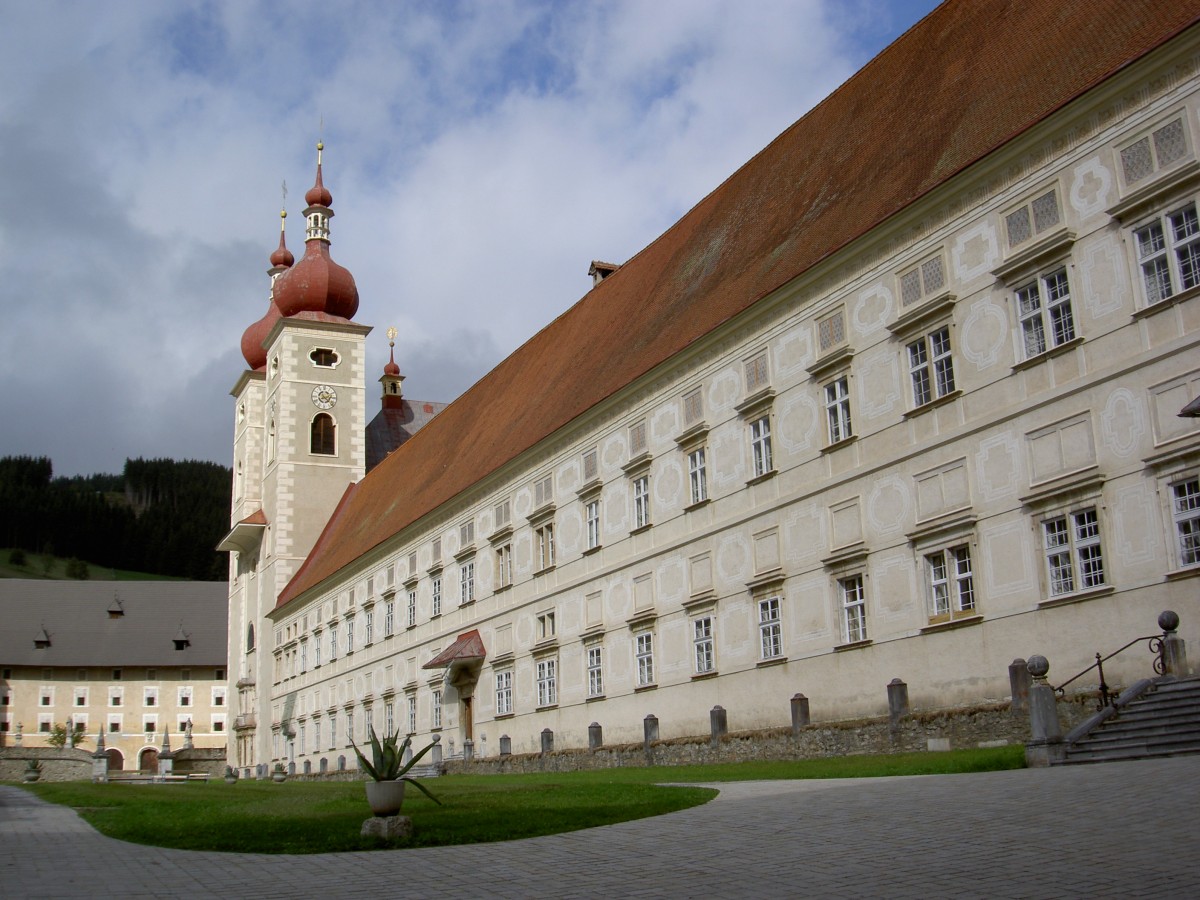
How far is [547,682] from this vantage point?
35.9 meters

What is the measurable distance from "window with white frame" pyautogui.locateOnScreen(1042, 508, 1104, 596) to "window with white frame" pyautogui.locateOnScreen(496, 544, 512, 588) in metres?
21.2

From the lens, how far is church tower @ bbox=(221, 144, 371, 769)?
211 ft

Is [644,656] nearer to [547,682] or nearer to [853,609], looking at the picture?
[547,682]

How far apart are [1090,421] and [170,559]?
475 feet

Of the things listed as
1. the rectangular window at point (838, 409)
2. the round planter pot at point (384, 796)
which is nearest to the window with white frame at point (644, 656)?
the rectangular window at point (838, 409)

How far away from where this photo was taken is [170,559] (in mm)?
151875

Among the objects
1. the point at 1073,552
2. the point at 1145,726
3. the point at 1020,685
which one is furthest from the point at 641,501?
the point at 1145,726

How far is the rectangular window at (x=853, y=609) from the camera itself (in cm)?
2392

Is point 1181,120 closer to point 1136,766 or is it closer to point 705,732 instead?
point 1136,766

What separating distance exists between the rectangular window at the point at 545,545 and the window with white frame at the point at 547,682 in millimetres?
2676

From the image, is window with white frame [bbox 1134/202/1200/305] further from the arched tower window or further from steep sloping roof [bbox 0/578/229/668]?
steep sloping roof [bbox 0/578/229/668]

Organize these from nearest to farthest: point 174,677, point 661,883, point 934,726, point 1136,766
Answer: point 661,883 < point 1136,766 < point 934,726 < point 174,677

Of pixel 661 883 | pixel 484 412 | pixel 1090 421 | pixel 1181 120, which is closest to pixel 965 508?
pixel 1090 421

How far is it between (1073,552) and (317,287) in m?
53.8
